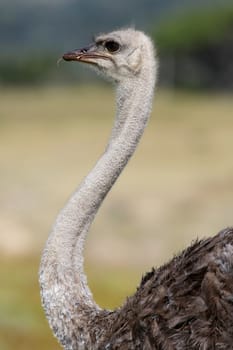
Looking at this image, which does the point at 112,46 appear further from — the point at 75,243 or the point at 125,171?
the point at 125,171

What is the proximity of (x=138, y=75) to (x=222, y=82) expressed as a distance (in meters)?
44.2

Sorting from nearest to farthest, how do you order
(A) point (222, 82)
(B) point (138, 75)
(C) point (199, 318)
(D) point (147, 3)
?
(C) point (199, 318)
(B) point (138, 75)
(A) point (222, 82)
(D) point (147, 3)

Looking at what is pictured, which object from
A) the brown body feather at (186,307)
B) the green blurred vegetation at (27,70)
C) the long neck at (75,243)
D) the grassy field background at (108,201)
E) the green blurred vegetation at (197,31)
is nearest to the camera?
the brown body feather at (186,307)

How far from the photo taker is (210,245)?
16.3 ft

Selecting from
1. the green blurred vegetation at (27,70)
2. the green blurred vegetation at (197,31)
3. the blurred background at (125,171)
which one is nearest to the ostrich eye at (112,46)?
the blurred background at (125,171)

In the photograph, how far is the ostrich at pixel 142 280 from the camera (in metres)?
4.73

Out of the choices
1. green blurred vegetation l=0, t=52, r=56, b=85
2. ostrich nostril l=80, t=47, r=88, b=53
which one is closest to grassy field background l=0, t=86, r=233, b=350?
ostrich nostril l=80, t=47, r=88, b=53

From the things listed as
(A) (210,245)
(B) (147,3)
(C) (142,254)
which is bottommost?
(A) (210,245)

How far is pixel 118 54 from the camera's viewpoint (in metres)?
5.50

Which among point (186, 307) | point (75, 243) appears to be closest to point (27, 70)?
point (75, 243)

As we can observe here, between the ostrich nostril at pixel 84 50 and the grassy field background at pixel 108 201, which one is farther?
the grassy field background at pixel 108 201

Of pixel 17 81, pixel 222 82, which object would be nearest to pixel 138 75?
pixel 222 82

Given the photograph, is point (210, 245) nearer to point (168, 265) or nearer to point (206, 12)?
point (168, 265)

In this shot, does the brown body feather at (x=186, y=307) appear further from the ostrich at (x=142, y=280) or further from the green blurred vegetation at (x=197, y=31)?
the green blurred vegetation at (x=197, y=31)
